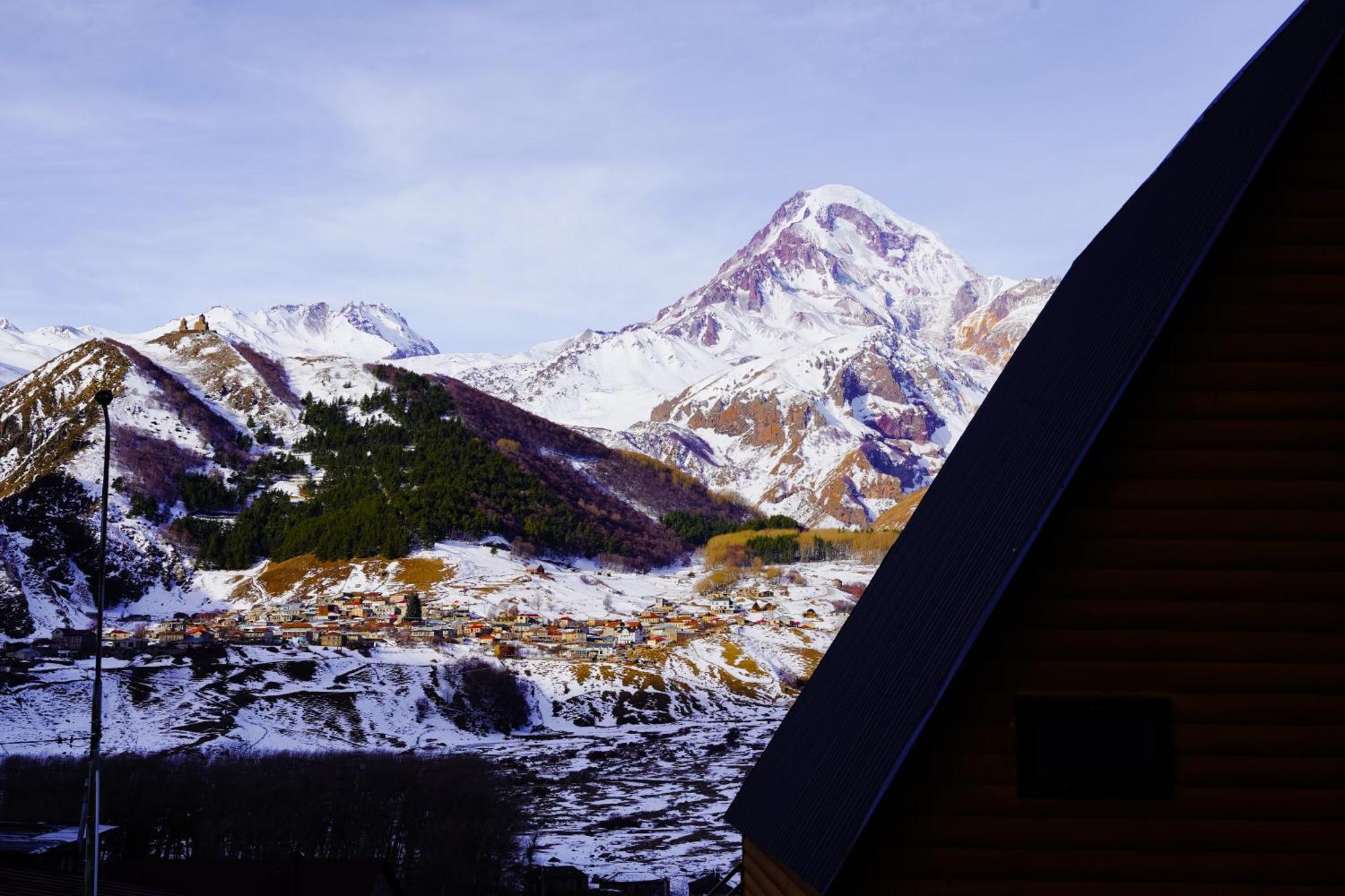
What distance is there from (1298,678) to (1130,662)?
95 cm

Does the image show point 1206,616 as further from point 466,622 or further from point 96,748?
point 466,622

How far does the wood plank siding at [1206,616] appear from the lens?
23.2 ft

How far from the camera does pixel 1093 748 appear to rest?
730cm

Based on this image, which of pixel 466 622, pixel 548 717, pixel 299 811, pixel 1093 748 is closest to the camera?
pixel 1093 748

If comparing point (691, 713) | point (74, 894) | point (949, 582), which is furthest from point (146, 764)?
point (949, 582)

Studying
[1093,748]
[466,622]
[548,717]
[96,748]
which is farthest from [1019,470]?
[466,622]

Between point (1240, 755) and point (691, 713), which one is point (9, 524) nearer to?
point (691, 713)

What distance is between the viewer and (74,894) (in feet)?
64.8

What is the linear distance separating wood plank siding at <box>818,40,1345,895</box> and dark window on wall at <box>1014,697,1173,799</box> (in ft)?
0.23

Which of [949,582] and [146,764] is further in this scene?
[146,764]

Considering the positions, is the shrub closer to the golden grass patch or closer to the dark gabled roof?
the dark gabled roof

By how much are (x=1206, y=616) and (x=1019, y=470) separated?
4.49 ft

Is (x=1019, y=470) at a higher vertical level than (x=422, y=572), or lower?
lower

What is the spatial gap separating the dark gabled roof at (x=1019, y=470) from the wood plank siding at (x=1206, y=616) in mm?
241
